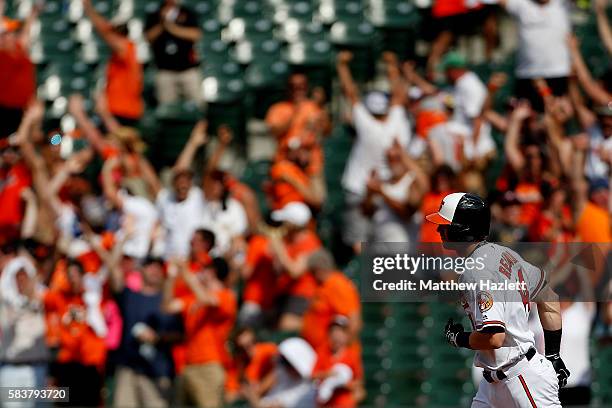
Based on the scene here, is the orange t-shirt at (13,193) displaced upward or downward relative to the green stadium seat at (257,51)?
downward

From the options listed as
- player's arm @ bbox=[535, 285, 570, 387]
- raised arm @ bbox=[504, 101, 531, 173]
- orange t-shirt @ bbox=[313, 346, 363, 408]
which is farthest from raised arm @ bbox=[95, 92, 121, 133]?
player's arm @ bbox=[535, 285, 570, 387]

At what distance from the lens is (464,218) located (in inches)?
235

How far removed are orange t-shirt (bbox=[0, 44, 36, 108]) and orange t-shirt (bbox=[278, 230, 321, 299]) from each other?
2.75m

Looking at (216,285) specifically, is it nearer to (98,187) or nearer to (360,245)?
(360,245)

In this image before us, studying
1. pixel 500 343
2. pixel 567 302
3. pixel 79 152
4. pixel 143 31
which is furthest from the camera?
pixel 143 31

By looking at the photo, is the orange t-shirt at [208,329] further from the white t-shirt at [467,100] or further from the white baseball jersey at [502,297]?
the white baseball jersey at [502,297]

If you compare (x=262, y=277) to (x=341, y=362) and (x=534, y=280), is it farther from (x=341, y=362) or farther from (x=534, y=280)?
(x=534, y=280)

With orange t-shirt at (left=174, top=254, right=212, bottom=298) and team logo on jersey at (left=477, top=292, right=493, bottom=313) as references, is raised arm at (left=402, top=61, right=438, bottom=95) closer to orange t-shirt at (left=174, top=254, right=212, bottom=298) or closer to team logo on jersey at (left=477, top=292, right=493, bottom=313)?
orange t-shirt at (left=174, top=254, right=212, bottom=298)

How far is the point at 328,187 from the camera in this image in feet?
38.5

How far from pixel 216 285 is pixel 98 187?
2.47m

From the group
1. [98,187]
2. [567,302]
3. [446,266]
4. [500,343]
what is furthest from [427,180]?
[500,343]

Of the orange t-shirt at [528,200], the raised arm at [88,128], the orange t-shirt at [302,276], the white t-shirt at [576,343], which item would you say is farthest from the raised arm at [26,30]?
the white t-shirt at [576,343]

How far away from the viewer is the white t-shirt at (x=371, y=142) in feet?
36.9

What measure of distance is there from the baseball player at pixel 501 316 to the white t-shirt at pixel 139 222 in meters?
5.08
